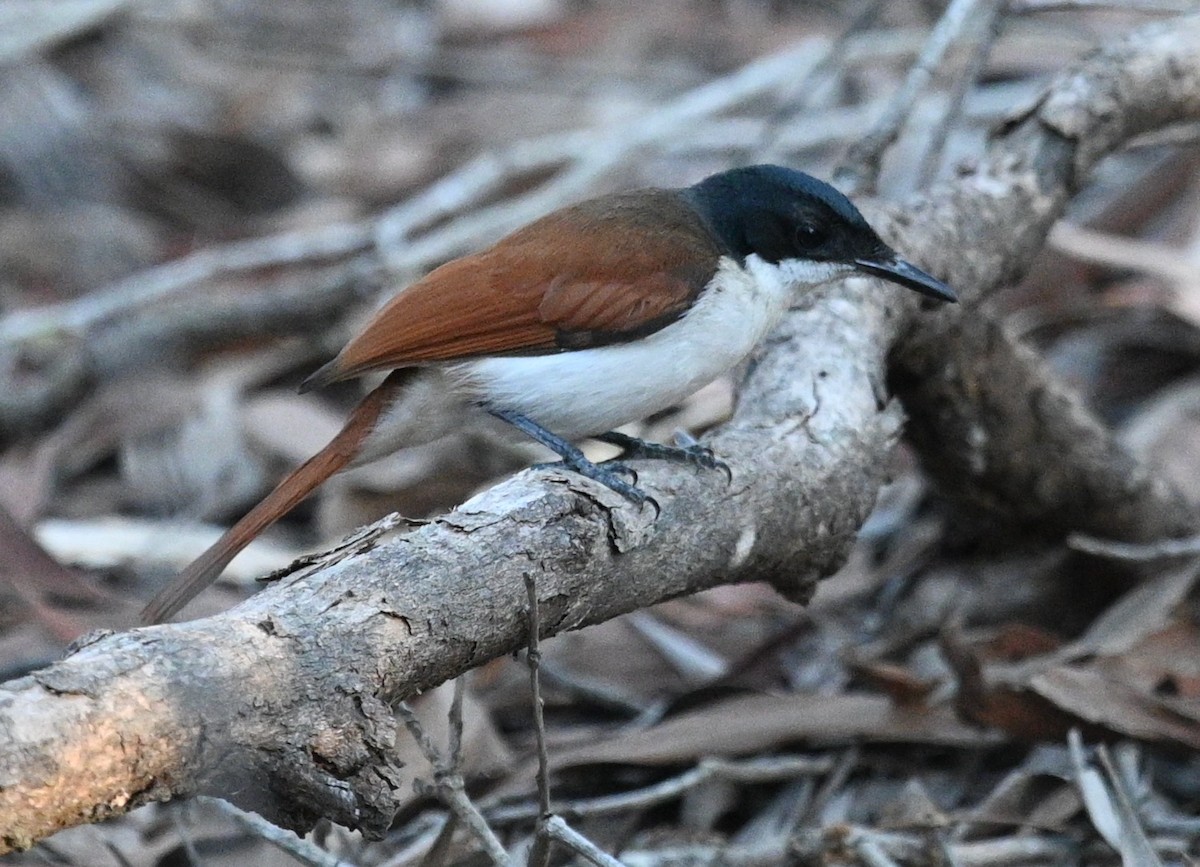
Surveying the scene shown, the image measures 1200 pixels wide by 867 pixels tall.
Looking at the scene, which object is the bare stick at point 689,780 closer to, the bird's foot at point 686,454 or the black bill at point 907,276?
the bird's foot at point 686,454

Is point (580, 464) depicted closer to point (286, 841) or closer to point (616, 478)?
point (616, 478)

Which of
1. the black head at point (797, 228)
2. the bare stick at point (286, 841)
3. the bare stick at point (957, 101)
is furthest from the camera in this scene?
the bare stick at point (957, 101)

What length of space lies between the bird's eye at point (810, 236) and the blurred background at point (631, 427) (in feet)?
3.28

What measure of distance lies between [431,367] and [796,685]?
172 centimetres

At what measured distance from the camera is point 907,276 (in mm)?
3850

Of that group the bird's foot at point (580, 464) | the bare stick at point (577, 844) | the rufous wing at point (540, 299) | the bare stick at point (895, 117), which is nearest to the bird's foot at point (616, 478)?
the bird's foot at point (580, 464)

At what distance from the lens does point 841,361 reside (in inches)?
148

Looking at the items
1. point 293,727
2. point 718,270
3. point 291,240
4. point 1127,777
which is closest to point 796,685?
point 1127,777

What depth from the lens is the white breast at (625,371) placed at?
149 inches

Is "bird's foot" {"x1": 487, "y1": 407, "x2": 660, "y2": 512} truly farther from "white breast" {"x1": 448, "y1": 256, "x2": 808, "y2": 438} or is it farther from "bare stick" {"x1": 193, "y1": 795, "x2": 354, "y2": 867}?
"bare stick" {"x1": 193, "y1": 795, "x2": 354, "y2": 867}

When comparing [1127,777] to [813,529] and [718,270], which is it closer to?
[813,529]

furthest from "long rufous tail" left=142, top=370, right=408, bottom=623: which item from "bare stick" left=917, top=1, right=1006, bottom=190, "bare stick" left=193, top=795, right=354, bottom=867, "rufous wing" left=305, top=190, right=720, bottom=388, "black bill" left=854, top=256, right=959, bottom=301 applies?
"bare stick" left=917, top=1, right=1006, bottom=190

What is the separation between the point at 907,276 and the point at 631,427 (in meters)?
2.24

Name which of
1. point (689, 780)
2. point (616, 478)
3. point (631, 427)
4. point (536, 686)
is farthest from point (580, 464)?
point (631, 427)
